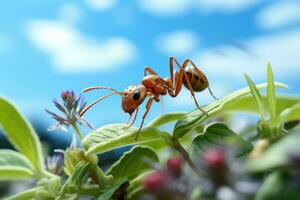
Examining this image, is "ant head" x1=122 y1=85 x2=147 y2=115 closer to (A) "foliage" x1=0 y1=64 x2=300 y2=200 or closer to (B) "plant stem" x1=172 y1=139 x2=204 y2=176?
(A) "foliage" x1=0 y1=64 x2=300 y2=200

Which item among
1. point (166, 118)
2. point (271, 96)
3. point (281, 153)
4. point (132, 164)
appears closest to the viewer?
point (281, 153)

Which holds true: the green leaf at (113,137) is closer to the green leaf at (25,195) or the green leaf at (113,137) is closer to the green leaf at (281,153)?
the green leaf at (25,195)

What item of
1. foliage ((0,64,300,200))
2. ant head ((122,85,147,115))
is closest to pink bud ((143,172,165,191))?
foliage ((0,64,300,200))

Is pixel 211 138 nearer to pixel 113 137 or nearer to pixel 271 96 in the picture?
pixel 271 96

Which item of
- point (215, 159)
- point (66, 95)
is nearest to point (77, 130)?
point (66, 95)

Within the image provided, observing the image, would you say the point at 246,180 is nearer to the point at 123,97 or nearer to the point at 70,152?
the point at 70,152

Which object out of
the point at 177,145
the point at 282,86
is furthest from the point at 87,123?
the point at 282,86

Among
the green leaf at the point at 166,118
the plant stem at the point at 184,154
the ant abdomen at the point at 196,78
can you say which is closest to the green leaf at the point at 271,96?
the plant stem at the point at 184,154
